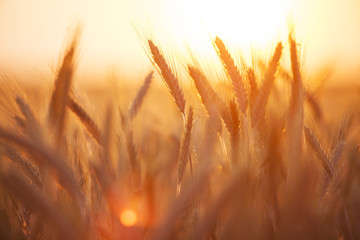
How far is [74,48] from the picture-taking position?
1.21m

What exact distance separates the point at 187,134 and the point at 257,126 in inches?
8.8

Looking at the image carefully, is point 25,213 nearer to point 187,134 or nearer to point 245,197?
point 187,134

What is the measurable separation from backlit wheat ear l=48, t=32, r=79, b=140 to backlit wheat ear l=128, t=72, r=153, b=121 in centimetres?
41

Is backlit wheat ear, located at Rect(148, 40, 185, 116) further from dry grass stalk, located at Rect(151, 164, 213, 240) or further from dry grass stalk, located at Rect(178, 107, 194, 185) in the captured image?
dry grass stalk, located at Rect(151, 164, 213, 240)

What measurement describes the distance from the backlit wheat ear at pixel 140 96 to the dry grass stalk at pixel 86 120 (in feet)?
0.70

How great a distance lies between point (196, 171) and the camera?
3.12 ft

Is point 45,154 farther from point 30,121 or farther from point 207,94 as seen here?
point 207,94

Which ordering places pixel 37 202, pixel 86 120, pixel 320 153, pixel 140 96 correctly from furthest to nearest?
pixel 140 96
pixel 86 120
pixel 320 153
pixel 37 202

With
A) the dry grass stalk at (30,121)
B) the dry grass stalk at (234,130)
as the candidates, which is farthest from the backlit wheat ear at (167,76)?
the dry grass stalk at (30,121)

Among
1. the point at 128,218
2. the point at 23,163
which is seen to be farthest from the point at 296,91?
the point at 23,163

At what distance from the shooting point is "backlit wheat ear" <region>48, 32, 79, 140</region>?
1.02m

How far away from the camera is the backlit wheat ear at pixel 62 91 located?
1.02 m

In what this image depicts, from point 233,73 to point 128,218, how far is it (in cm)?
59

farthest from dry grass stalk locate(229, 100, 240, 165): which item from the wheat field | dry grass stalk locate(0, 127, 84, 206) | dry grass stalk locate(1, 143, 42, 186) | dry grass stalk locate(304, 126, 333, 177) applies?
dry grass stalk locate(1, 143, 42, 186)
